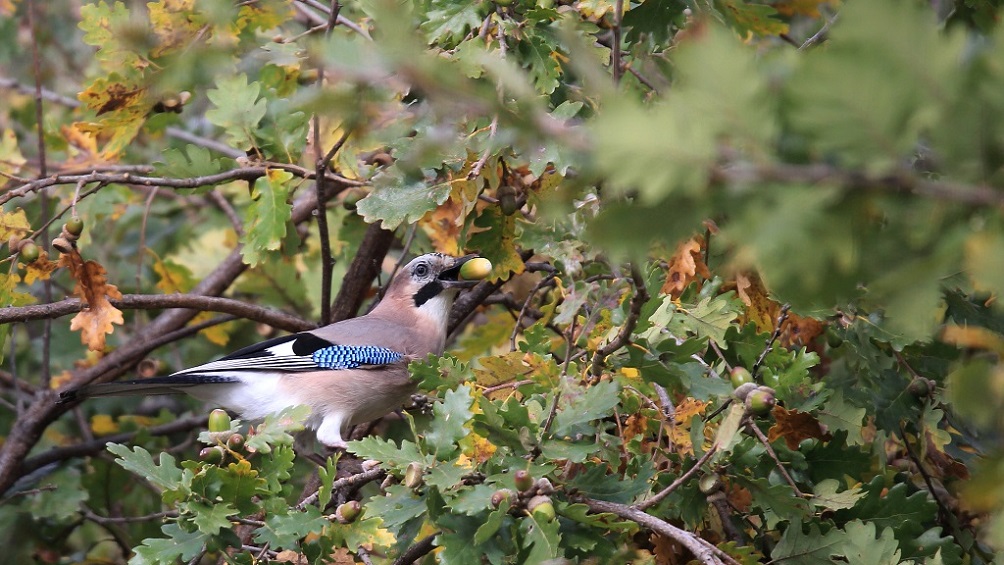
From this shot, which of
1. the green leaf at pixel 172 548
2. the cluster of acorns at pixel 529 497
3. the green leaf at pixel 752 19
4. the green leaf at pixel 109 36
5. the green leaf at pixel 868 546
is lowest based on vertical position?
the green leaf at pixel 868 546

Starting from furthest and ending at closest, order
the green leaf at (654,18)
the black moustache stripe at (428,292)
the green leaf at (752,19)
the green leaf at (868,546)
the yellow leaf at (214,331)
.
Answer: the black moustache stripe at (428,292), the yellow leaf at (214,331), the green leaf at (752,19), the green leaf at (654,18), the green leaf at (868,546)

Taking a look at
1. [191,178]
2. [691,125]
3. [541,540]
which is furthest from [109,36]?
[691,125]

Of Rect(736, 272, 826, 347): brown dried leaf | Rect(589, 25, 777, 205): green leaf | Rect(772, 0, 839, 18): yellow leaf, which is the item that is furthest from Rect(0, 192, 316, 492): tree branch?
Rect(589, 25, 777, 205): green leaf

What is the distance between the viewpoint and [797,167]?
84 centimetres

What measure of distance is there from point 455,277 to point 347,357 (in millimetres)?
593

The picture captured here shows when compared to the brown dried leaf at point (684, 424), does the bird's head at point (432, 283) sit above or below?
below

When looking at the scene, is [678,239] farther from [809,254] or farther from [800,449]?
[800,449]

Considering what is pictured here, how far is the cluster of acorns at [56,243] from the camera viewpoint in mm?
2451

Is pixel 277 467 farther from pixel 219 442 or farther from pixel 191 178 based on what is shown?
pixel 191 178

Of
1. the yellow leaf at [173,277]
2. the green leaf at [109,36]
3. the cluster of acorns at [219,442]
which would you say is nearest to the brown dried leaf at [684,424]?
the cluster of acorns at [219,442]

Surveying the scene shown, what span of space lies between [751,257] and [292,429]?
→ 4.37ft

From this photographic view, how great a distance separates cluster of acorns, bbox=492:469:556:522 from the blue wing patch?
1557 mm

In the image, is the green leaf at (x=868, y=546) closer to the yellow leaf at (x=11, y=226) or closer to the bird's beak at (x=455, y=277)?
the bird's beak at (x=455, y=277)

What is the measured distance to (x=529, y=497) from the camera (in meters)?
1.68
